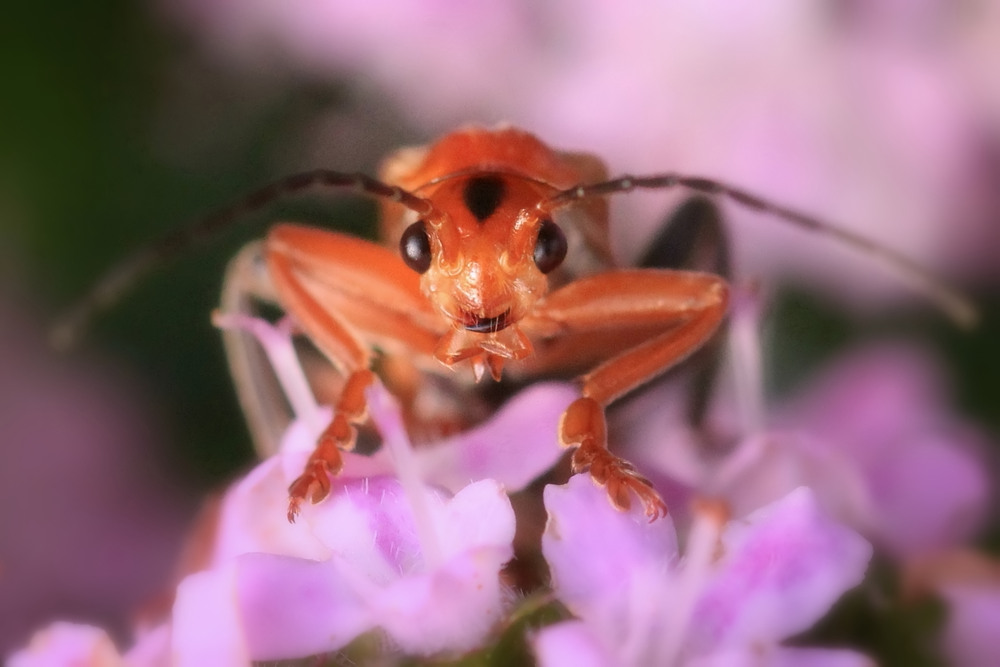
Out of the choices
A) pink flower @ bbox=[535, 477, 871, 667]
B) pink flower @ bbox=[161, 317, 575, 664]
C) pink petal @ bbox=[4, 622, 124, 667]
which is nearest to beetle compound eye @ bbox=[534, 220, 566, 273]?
pink flower @ bbox=[161, 317, 575, 664]

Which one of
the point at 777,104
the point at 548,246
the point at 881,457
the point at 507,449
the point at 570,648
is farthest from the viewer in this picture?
the point at 777,104

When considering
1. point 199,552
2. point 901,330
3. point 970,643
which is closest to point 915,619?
point 970,643

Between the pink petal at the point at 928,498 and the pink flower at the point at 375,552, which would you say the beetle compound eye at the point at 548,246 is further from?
the pink petal at the point at 928,498

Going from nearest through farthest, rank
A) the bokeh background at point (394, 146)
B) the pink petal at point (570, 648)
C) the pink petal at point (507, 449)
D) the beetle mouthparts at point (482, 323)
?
1. the pink petal at point (570, 648)
2. the pink petal at point (507, 449)
3. the beetle mouthparts at point (482, 323)
4. the bokeh background at point (394, 146)

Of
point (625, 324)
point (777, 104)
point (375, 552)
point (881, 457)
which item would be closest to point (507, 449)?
point (375, 552)

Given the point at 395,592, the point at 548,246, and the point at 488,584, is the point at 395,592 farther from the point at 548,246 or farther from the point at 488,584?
the point at 548,246

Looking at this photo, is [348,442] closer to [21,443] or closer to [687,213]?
[687,213]

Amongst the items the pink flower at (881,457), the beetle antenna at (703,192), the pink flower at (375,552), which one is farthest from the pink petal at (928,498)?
the pink flower at (375,552)
